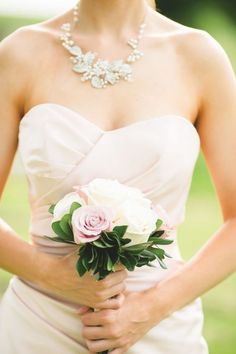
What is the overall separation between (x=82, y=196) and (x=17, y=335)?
0.77m

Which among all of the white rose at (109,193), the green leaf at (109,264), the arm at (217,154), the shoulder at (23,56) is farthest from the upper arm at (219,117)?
the green leaf at (109,264)

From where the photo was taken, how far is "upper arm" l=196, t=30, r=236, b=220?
390 cm

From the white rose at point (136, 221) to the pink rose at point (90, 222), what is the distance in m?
0.05

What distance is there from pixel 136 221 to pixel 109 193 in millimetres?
150

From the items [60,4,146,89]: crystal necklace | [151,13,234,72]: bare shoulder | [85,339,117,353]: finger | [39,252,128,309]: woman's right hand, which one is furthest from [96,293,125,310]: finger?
[151,13,234,72]: bare shoulder

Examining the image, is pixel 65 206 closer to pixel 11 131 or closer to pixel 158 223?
pixel 158 223

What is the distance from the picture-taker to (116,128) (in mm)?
3871

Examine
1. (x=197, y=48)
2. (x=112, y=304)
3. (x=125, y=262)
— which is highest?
(x=197, y=48)

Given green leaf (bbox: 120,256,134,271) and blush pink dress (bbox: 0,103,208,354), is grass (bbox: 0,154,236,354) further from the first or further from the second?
green leaf (bbox: 120,256,134,271)

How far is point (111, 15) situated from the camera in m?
4.05

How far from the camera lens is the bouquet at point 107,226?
3336 mm

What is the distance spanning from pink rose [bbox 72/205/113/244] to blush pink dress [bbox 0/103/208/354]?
421 mm

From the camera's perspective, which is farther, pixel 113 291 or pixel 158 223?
pixel 113 291

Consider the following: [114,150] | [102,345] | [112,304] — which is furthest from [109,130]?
[102,345]
